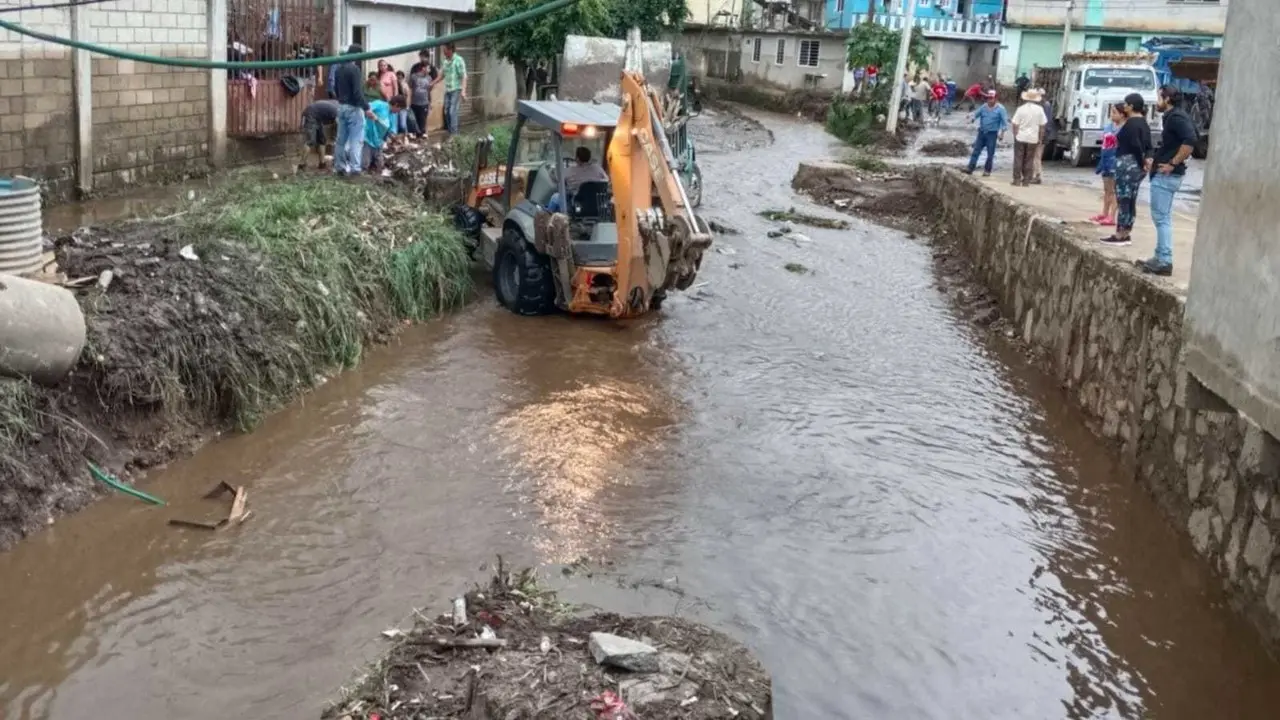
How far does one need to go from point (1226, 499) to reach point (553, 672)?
167 inches

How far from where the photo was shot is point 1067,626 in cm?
598

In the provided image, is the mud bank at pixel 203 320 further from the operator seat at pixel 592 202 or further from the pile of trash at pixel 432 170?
the pile of trash at pixel 432 170

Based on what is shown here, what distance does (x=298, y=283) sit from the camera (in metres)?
8.61

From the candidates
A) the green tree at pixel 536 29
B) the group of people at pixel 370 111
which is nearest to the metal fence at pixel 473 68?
the green tree at pixel 536 29

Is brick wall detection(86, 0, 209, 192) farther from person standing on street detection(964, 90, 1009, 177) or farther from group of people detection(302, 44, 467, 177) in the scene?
person standing on street detection(964, 90, 1009, 177)

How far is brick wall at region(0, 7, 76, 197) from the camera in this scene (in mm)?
10945

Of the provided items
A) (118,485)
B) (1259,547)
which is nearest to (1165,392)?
(1259,547)

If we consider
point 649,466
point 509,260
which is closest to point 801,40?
point 509,260

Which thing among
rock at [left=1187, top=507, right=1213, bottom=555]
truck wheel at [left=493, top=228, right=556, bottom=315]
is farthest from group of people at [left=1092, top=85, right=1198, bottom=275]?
truck wheel at [left=493, top=228, right=556, bottom=315]

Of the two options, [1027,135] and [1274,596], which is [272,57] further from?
[1274,596]

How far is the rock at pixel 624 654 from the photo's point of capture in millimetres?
4266

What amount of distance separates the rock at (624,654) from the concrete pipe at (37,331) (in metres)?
3.21

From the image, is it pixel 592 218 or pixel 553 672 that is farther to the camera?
pixel 592 218

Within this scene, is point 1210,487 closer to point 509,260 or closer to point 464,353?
point 464,353
